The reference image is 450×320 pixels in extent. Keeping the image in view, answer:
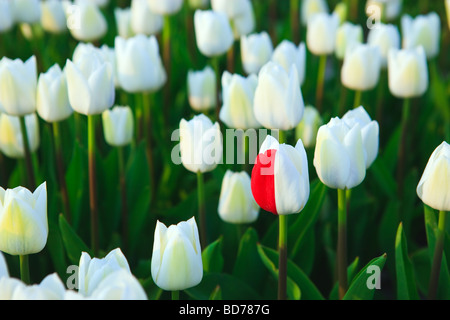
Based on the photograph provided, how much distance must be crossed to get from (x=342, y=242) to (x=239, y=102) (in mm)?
536

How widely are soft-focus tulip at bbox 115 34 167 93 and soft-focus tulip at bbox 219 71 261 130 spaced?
36 cm

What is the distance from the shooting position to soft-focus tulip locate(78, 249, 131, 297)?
1104 millimetres

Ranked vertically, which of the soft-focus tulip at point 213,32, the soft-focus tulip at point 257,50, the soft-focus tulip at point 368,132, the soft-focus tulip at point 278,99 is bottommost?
the soft-focus tulip at point 368,132

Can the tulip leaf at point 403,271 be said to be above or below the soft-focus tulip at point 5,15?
below

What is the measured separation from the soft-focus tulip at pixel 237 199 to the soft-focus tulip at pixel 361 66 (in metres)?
0.70

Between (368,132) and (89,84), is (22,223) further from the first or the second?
(368,132)

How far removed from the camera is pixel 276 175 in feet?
4.27

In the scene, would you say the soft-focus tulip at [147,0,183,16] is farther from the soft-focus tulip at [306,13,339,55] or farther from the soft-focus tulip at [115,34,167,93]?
the soft-focus tulip at [306,13,339,55]

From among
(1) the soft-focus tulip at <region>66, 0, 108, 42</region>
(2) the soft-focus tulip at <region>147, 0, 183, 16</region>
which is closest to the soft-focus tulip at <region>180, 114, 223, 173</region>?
(2) the soft-focus tulip at <region>147, 0, 183, 16</region>

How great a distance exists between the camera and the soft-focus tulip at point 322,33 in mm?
2568

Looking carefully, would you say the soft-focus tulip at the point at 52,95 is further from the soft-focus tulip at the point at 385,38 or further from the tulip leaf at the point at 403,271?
the soft-focus tulip at the point at 385,38

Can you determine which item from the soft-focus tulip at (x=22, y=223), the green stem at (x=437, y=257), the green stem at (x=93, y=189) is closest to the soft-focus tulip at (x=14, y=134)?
the green stem at (x=93, y=189)

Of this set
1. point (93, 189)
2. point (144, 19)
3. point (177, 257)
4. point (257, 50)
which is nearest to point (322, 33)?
point (257, 50)
